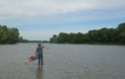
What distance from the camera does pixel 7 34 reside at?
380ft

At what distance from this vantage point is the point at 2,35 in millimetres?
109375

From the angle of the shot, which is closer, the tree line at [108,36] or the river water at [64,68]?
the river water at [64,68]

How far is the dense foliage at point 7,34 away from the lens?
109744 mm

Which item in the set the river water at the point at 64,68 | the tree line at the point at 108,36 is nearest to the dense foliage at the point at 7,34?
the tree line at the point at 108,36

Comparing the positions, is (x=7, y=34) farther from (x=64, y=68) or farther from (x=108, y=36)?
(x=64, y=68)

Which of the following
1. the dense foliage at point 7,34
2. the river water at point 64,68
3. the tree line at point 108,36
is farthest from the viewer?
the tree line at point 108,36

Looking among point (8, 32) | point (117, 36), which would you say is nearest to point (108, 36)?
point (117, 36)

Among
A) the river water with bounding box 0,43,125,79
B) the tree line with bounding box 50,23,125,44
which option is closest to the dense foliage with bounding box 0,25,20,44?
the tree line with bounding box 50,23,125,44

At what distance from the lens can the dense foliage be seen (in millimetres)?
109744

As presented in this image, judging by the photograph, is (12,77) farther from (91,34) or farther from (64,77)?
(91,34)

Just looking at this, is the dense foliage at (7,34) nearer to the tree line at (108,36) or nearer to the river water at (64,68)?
the tree line at (108,36)

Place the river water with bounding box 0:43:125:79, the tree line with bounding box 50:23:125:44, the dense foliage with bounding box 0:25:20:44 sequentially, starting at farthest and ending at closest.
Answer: the tree line with bounding box 50:23:125:44 → the dense foliage with bounding box 0:25:20:44 → the river water with bounding box 0:43:125:79

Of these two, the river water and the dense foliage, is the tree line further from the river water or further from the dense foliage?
the river water

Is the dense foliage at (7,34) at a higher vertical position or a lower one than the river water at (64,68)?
higher
